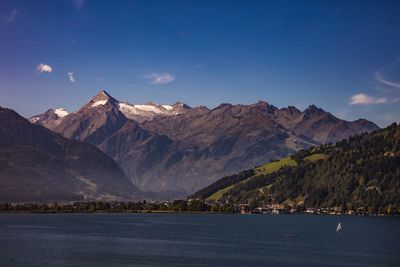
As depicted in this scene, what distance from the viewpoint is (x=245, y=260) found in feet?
486

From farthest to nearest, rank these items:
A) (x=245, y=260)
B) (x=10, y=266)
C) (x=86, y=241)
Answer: (x=86, y=241) < (x=245, y=260) < (x=10, y=266)

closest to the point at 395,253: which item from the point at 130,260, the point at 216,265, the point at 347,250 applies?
the point at 347,250

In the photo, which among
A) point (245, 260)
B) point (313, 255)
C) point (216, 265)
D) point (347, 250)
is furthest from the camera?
point (347, 250)

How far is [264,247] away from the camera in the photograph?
178m

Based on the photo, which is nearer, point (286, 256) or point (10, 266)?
point (10, 266)

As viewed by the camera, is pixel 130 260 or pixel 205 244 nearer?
pixel 130 260

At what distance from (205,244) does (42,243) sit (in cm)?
4370

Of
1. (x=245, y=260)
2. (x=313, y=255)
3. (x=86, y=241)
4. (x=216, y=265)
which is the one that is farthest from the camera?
(x=86, y=241)

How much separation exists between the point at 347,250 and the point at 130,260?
200ft

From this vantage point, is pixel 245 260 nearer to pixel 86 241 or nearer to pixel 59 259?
pixel 59 259

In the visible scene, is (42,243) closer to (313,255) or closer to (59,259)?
(59,259)

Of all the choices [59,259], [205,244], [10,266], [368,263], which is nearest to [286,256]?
[368,263]

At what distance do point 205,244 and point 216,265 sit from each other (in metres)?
46.8

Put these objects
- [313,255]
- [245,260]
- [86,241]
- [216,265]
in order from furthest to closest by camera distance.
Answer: [86,241] → [313,255] → [245,260] → [216,265]
